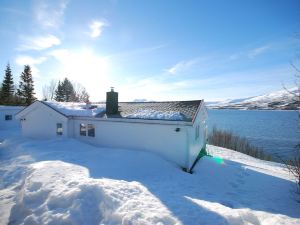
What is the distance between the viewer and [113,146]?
17172 mm

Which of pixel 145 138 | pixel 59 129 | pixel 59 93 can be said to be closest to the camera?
pixel 145 138

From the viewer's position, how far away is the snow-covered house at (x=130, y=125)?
46.9 feet

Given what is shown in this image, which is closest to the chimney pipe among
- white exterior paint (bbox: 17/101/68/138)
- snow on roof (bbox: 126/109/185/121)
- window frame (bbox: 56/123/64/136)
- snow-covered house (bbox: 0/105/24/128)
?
snow on roof (bbox: 126/109/185/121)

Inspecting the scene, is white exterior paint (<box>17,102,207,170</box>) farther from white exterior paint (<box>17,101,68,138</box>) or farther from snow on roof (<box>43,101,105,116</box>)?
snow on roof (<box>43,101,105,116</box>)

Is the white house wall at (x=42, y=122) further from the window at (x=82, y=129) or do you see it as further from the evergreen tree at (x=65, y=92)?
the evergreen tree at (x=65, y=92)

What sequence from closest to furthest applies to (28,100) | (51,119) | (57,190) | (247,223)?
(247,223) < (57,190) < (51,119) < (28,100)

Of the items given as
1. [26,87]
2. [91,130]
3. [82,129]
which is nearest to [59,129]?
[82,129]

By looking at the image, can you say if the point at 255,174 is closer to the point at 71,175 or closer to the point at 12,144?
the point at 71,175

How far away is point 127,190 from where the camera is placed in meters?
7.98

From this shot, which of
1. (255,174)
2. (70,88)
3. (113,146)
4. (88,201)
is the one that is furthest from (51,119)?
(70,88)

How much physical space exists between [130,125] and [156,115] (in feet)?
7.39

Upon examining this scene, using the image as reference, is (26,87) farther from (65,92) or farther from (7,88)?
(65,92)

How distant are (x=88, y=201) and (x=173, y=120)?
869 centimetres

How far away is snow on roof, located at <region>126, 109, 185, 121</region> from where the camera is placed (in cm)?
1474
